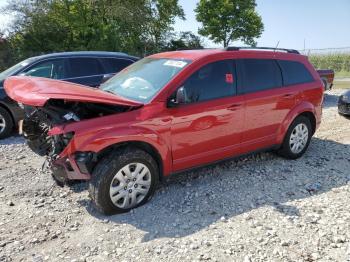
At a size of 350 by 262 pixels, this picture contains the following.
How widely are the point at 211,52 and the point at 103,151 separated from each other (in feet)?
6.32

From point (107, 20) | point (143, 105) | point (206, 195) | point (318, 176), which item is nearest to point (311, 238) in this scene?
point (206, 195)

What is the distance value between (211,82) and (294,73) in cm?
180

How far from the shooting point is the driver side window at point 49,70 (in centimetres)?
689

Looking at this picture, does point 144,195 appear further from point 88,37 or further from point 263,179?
point 88,37

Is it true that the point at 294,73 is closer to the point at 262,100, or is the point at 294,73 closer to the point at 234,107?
the point at 262,100

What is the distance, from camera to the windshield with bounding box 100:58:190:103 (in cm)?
412

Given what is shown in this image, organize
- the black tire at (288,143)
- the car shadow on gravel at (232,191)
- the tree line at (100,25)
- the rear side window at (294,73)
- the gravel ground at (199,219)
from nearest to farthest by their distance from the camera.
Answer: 1. the gravel ground at (199,219)
2. the car shadow on gravel at (232,191)
3. the rear side window at (294,73)
4. the black tire at (288,143)
5. the tree line at (100,25)

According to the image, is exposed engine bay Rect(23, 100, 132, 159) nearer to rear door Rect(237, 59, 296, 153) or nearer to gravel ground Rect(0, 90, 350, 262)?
gravel ground Rect(0, 90, 350, 262)

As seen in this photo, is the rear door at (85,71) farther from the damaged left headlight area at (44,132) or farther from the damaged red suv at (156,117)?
the damaged left headlight area at (44,132)

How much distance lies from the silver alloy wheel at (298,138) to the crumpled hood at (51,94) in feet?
9.28

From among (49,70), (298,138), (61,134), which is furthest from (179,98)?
(49,70)

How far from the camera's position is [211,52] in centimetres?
448

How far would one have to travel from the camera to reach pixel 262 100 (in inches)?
191

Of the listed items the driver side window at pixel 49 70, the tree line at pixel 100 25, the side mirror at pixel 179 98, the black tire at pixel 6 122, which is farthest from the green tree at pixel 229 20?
the side mirror at pixel 179 98
